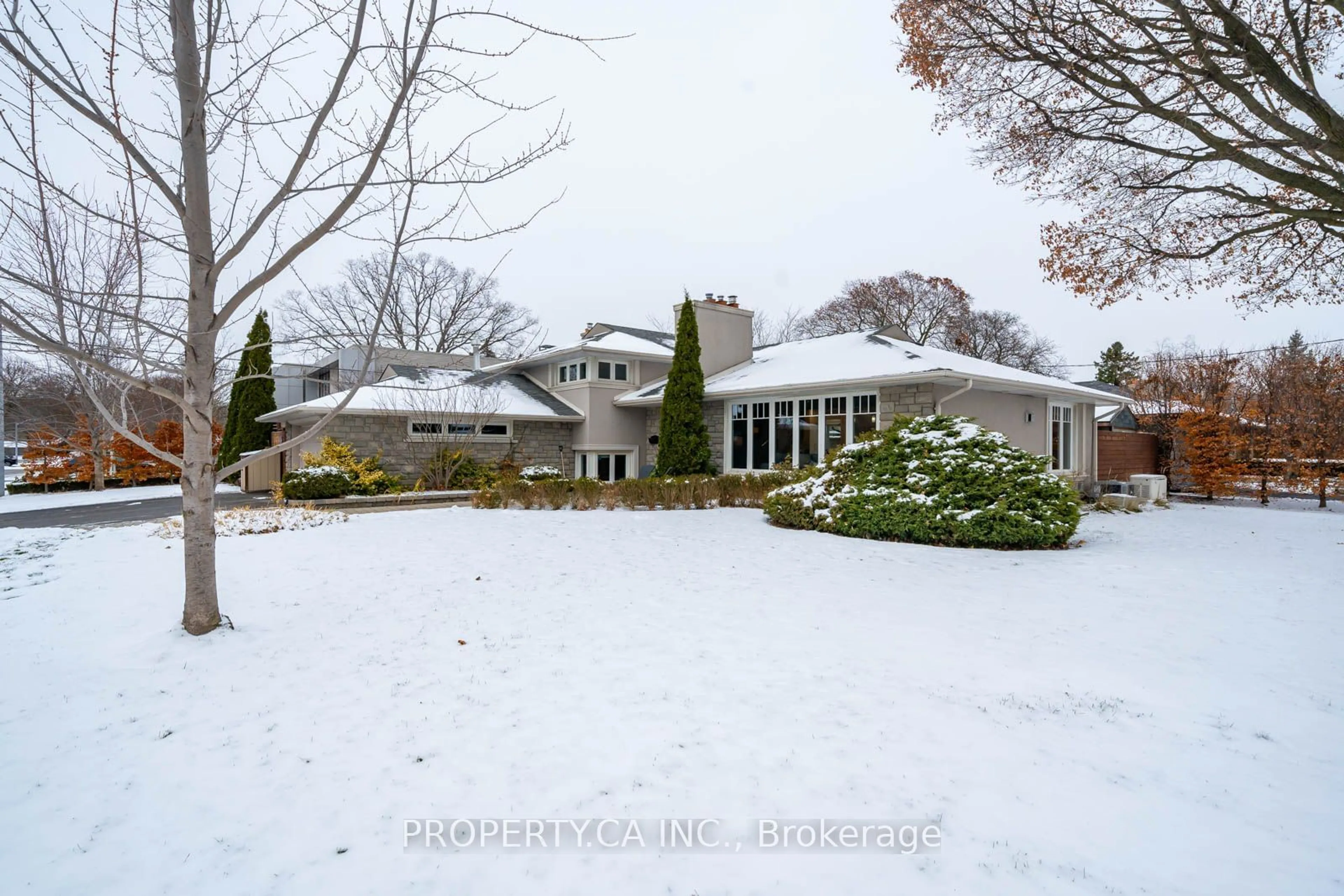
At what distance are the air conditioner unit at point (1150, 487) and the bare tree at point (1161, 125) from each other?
629 cm

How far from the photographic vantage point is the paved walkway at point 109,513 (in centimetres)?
1138

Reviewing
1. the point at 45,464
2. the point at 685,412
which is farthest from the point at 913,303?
the point at 45,464

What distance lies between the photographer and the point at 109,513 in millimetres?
13125

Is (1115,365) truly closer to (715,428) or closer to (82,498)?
(715,428)

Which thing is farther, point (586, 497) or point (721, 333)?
point (721, 333)

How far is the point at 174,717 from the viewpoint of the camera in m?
3.48

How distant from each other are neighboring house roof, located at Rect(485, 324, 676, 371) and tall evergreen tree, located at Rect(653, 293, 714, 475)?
9.46 ft

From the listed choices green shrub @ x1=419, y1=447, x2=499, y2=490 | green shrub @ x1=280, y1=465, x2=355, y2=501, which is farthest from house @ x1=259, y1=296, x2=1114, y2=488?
green shrub @ x1=280, y1=465, x2=355, y2=501

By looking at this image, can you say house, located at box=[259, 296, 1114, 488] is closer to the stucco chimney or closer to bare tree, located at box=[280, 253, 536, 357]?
the stucco chimney

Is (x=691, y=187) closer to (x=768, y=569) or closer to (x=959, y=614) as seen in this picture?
(x=768, y=569)

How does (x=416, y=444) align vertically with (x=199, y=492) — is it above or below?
above

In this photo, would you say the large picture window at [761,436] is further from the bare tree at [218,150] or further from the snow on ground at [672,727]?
the bare tree at [218,150]

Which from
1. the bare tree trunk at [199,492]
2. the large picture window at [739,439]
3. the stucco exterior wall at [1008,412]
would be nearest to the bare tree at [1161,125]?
the stucco exterior wall at [1008,412]

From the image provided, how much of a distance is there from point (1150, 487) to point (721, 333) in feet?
35.2
